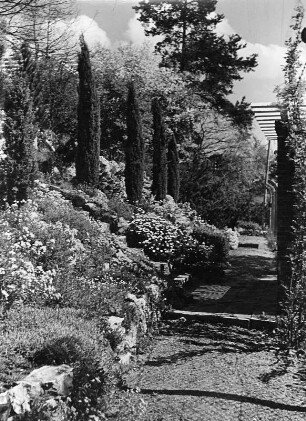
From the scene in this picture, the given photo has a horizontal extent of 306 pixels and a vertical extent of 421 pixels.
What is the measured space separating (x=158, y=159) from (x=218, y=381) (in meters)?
13.5

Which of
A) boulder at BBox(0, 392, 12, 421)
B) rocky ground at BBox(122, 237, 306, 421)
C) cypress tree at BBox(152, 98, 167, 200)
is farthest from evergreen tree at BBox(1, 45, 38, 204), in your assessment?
cypress tree at BBox(152, 98, 167, 200)

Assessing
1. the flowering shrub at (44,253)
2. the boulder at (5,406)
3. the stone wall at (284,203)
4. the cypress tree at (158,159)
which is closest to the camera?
the boulder at (5,406)

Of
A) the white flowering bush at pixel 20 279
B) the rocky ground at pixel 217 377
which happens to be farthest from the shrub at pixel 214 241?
the white flowering bush at pixel 20 279

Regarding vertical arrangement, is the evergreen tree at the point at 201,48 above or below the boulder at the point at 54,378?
above

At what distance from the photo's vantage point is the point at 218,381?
4238mm

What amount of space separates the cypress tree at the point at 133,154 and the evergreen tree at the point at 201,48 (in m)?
5.94

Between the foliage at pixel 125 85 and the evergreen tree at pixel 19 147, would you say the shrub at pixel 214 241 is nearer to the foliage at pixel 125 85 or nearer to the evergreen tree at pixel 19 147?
the evergreen tree at pixel 19 147

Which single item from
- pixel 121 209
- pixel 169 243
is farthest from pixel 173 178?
pixel 169 243

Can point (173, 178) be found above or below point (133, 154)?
below

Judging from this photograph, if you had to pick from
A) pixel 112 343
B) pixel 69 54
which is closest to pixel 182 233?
pixel 112 343

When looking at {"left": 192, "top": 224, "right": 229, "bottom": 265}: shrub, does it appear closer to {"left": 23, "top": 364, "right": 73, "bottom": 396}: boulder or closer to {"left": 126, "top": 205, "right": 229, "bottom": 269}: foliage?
{"left": 126, "top": 205, "right": 229, "bottom": 269}: foliage

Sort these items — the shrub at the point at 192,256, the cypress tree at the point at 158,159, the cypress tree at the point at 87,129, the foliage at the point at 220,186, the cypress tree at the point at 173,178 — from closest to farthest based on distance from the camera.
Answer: the shrub at the point at 192,256
the cypress tree at the point at 87,129
the cypress tree at the point at 158,159
the cypress tree at the point at 173,178
the foliage at the point at 220,186

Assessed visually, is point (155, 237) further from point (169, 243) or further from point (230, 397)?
point (230, 397)

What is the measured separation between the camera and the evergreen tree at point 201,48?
20578 millimetres
